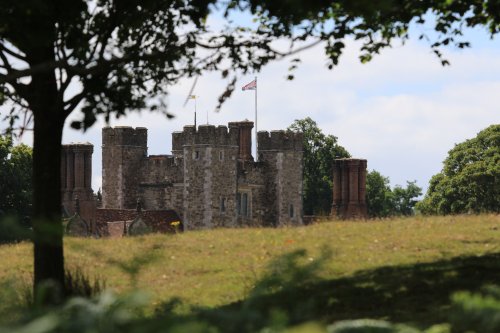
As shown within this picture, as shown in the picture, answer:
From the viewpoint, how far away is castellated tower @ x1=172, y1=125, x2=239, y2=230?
73688 millimetres

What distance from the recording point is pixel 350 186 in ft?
259

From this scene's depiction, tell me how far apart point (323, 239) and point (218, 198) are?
5358 centimetres

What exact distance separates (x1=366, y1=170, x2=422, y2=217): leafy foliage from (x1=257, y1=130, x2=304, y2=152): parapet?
12.8 metres

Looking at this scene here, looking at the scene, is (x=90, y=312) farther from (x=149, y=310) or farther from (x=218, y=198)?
(x=218, y=198)

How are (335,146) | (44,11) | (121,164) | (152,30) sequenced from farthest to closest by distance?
(335,146)
(121,164)
(152,30)
(44,11)

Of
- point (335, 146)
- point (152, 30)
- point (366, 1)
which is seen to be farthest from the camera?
point (335, 146)

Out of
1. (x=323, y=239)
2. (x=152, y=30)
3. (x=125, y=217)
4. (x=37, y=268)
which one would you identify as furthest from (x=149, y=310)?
(x=125, y=217)

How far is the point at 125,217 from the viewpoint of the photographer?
71500 millimetres

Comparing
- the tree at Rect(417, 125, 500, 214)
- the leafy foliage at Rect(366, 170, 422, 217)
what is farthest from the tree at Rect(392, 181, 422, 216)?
the tree at Rect(417, 125, 500, 214)

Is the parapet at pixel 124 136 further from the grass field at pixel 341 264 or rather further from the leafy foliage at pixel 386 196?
the grass field at pixel 341 264

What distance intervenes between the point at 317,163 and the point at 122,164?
966 inches

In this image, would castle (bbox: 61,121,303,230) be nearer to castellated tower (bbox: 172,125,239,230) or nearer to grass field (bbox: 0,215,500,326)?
castellated tower (bbox: 172,125,239,230)

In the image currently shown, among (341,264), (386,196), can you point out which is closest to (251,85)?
(386,196)

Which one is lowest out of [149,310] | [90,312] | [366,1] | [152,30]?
[149,310]
